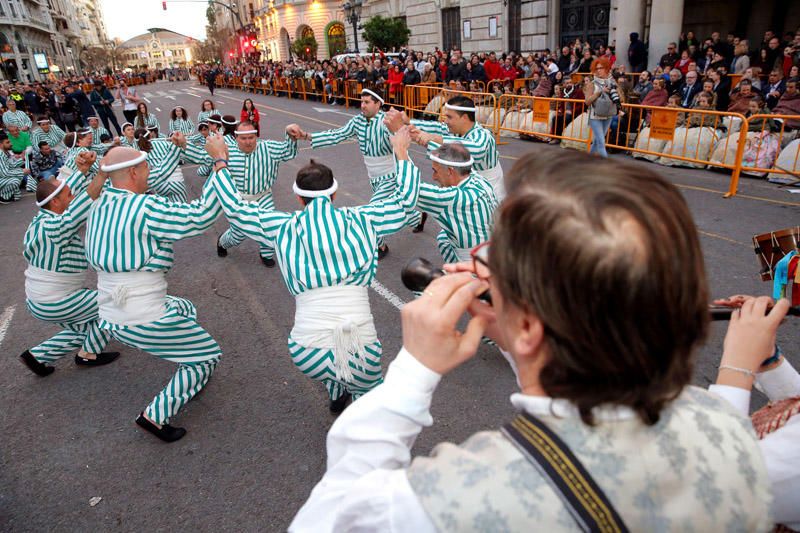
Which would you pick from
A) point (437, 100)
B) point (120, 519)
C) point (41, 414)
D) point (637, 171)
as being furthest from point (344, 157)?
point (637, 171)

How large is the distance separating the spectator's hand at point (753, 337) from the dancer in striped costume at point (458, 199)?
98.9 inches

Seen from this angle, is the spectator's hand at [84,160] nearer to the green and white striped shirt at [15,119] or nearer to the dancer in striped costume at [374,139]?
the dancer in striped costume at [374,139]

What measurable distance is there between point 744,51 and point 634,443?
14718 millimetres

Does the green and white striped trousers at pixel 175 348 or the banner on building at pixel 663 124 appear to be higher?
the banner on building at pixel 663 124

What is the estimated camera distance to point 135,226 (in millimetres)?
3375

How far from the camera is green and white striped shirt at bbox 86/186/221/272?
338 centimetres

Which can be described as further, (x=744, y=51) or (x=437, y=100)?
(x=437, y=100)

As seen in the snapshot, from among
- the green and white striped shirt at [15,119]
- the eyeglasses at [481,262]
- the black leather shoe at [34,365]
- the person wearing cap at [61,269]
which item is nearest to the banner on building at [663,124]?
the person wearing cap at [61,269]

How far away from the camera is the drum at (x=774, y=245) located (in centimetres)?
238

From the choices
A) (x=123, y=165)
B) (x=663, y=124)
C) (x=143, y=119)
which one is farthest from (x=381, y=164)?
(x=143, y=119)

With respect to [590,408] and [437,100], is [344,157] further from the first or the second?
[590,408]

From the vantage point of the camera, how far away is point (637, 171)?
0.90 meters

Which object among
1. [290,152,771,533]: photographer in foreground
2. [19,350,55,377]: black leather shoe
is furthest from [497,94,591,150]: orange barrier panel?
[290,152,771,533]: photographer in foreground

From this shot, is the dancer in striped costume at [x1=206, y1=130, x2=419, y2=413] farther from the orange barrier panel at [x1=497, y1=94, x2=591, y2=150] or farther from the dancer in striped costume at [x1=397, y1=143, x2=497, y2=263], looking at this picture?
the orange barrier panel at [x1=497, y1=94, x2=591, y2=150]
